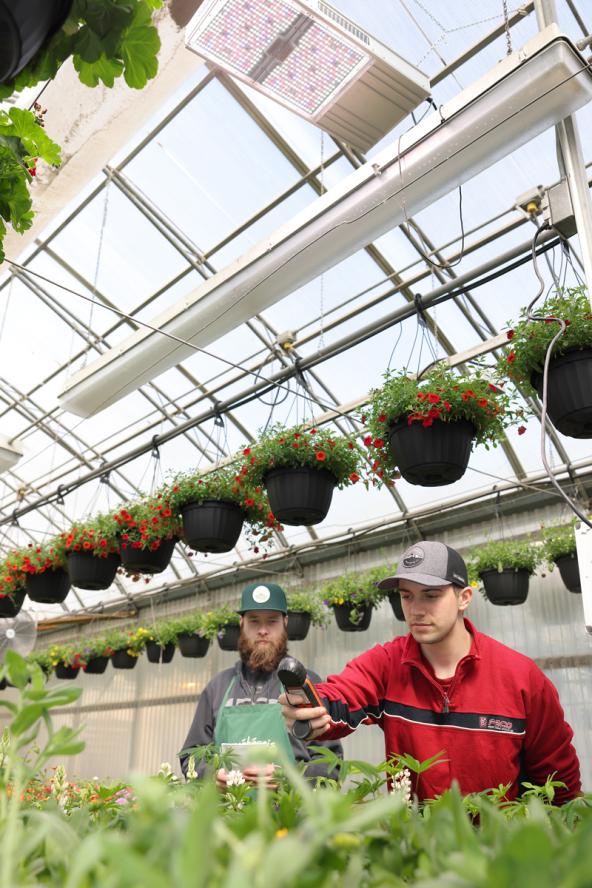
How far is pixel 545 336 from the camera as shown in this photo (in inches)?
104

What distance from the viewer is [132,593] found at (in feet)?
37.0

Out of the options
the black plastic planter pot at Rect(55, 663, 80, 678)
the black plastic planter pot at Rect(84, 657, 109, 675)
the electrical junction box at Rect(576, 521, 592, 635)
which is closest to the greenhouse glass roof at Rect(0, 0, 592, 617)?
the electrical junction box at Rect(576, 521, 592, 635)

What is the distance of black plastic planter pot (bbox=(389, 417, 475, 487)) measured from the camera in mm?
3010

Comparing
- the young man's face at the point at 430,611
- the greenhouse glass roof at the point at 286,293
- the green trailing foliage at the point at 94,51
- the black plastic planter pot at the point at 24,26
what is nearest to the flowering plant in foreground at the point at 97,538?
the greenhouse glass roof at the point at 286,293

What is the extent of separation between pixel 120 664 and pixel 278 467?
282 inches

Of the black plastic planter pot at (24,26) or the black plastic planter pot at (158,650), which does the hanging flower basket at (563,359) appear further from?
the black plastic planter pot at (158,650)

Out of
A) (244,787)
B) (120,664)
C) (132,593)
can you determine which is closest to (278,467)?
(244,787)

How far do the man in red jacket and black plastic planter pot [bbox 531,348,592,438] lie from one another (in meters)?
0.95

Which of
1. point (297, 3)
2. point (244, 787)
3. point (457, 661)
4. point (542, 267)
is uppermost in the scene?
point (542, 267)

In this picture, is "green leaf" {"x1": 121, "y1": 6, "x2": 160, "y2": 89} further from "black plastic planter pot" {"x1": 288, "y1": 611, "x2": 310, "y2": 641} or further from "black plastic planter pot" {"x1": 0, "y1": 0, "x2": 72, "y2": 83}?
"black plastic planter pot" {"x1": 288, "y1": 611, "x2": 310, "y2": 641}

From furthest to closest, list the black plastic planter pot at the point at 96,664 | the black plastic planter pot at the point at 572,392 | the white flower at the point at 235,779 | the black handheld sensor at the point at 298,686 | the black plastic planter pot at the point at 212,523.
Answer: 1. the black plastic planter pot at the point at 96,664
2. the black plastic planter pot at the point at 212,523
3. the black plastic planter pot at the point at 572,392
4. the black handheld sensor at the point at 298,686
5. the white flower at the point at 235,779

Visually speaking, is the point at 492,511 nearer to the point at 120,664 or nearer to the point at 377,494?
the point at 377,494

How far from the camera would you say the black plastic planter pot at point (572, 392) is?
252 cm

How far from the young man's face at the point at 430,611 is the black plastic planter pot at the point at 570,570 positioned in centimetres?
415
